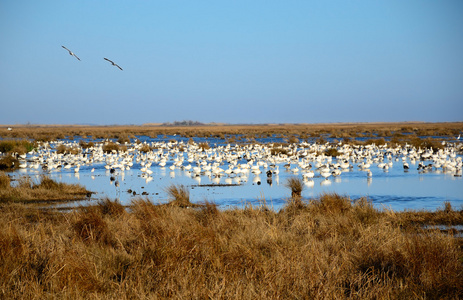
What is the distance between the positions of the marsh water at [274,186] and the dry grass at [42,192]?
67 centimetres

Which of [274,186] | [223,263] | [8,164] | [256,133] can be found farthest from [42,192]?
[256,133]

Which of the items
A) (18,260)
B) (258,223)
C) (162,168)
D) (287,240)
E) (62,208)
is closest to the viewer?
(18,260)

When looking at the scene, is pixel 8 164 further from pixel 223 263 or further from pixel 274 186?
pixel 223 263

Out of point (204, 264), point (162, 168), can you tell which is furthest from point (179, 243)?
point (162, 168)

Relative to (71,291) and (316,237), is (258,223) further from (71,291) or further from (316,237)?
(71,291)

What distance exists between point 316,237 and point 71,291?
162 inches

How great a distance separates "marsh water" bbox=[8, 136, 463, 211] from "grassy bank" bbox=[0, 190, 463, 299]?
4855mm

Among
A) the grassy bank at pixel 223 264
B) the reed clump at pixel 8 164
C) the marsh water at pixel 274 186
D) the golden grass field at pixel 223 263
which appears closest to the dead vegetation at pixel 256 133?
the reed clump at pixel 8 164

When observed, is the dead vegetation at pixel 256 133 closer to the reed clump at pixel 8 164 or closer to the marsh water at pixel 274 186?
the reed clump at pixel 8 164

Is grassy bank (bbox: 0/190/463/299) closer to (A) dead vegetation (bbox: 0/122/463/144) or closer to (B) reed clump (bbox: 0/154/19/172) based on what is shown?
(B) reed clump (bbox: 0/154/19/172)

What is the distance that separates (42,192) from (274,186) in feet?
25.7

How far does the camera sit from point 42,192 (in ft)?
48.6

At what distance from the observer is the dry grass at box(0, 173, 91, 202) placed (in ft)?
46.2

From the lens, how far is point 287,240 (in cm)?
721
